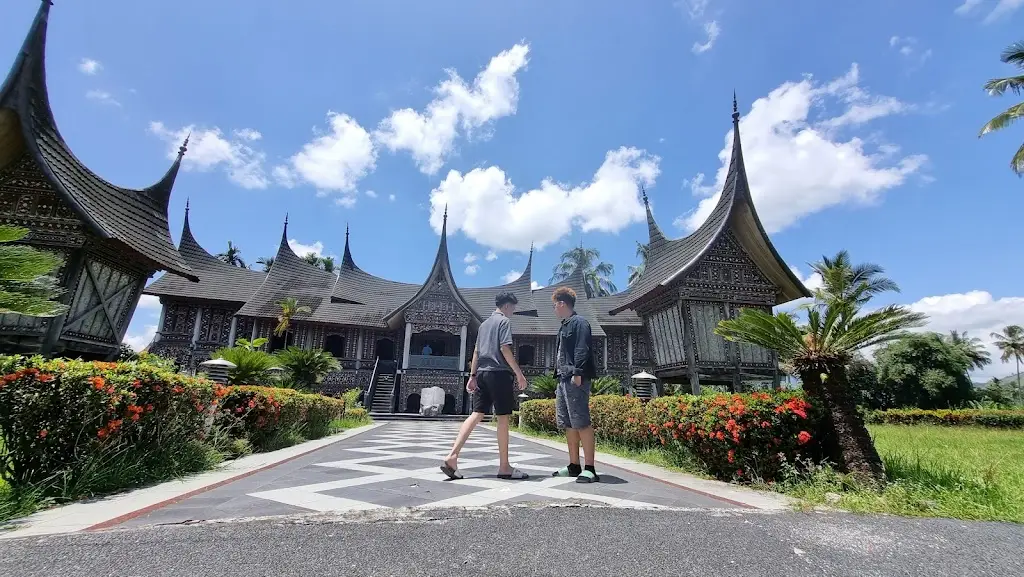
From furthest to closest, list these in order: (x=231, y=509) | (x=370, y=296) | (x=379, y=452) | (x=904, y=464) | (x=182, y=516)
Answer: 1. (x=370, y=296)
2. (x=379, y=452)
3. (x=904, y=464)
4. (x=231, y=509)
5. (x=182, y=516)

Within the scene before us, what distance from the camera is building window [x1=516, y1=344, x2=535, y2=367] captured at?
24.8 meters

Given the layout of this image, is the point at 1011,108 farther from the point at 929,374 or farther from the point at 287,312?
the point at 287,312

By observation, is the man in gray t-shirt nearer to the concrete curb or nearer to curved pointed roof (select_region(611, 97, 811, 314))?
the concrete curb

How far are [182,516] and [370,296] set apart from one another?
966 inches

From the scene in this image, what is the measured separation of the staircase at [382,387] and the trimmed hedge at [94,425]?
16974 millimetres

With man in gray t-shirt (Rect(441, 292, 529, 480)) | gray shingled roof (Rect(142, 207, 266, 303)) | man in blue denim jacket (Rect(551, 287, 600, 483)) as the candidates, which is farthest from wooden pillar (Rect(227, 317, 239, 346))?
man in blue denim jacket (Rect(551, 287, 600, 483))

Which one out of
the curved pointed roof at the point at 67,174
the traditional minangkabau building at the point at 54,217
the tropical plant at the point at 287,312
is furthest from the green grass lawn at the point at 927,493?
the tropical plant at the point at 287,312

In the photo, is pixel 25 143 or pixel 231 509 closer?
pixel 231 509

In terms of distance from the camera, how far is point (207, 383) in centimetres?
474

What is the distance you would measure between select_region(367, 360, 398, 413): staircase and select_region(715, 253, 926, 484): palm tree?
721 inches

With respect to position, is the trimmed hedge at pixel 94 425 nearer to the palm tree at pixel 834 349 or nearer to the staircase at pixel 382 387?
the palm tree at pixel 834 349

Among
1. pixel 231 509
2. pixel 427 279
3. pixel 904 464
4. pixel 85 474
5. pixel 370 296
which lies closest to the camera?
pixel 231 509

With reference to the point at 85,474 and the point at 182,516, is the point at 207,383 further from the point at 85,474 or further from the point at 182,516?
the point at 182,516

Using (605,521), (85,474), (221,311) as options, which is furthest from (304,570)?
(221,311)
